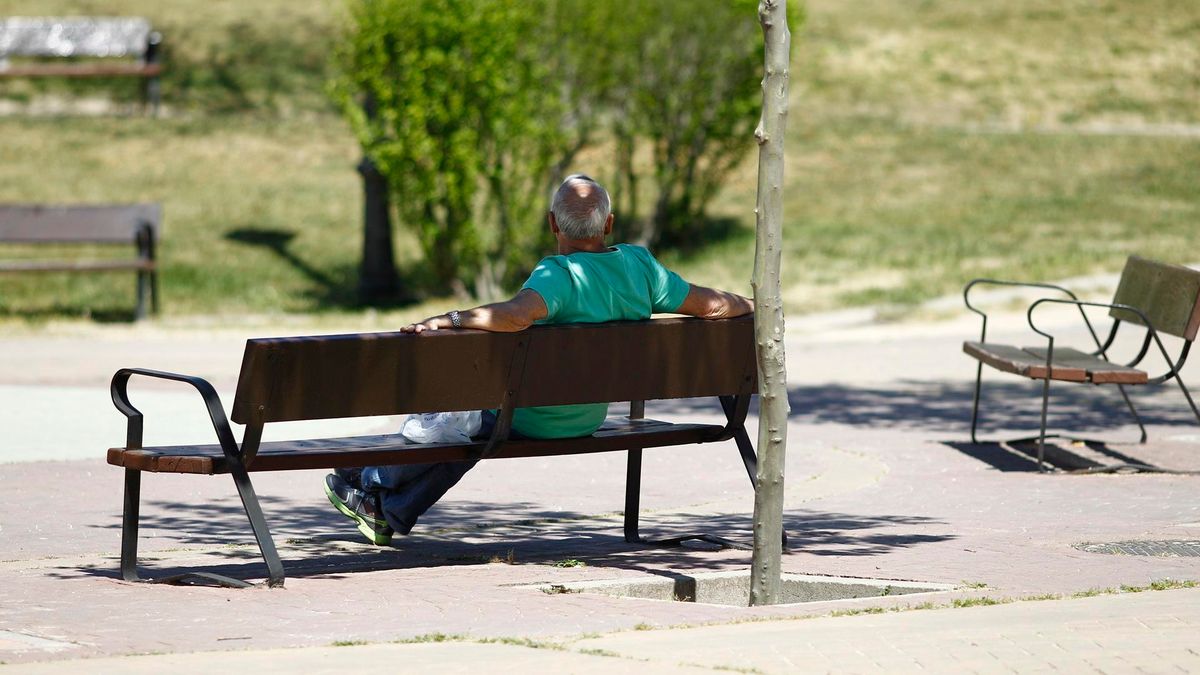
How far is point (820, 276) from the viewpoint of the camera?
17797mm

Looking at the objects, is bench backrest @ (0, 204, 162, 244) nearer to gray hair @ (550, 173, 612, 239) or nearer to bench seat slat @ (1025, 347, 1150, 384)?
bench seat slat @ (1025, 347, 1150, 384)

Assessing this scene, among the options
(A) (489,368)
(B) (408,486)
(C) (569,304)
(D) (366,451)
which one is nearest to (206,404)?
(D) (366,451)

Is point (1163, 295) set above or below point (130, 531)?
above

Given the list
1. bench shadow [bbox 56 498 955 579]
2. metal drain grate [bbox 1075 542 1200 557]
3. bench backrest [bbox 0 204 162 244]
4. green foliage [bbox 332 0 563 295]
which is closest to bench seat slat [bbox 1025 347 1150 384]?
bench shadow [bbox 56 498 955 579]

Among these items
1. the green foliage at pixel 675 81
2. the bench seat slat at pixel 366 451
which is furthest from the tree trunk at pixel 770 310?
the green foliage at pixel 675 81

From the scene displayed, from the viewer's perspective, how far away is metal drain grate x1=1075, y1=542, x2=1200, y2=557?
618 centimetres

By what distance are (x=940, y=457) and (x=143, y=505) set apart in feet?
12.7

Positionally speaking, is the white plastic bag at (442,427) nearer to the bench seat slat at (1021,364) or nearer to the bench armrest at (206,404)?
the bench armrest at (206,404)

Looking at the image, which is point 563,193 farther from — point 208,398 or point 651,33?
point 651,33

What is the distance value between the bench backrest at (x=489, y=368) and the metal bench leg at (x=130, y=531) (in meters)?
0.52

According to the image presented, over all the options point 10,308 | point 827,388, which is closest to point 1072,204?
point 827,388

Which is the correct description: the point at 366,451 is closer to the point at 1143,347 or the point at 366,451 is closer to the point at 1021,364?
the point at 1021,364

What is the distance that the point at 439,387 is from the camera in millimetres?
5762

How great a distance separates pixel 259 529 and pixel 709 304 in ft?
5.78
